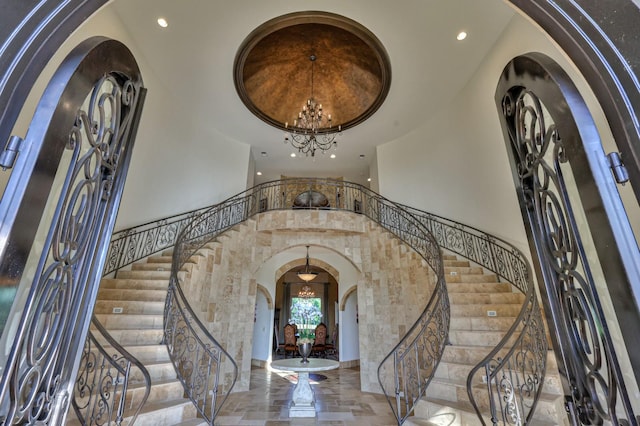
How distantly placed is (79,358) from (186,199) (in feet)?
23.0

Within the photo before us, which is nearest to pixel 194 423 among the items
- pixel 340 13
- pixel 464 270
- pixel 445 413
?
pixel 445 413

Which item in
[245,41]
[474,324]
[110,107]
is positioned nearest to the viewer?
[110,107]

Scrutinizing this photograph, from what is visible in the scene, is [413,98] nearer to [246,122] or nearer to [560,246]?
[246,122]

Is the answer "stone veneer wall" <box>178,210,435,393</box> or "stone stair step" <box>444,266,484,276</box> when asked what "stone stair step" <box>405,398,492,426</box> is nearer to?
"stone veneer wall" <box>178,210,435,393</box>

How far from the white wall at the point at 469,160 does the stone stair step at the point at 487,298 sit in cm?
91

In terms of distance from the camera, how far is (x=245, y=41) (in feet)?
19.0

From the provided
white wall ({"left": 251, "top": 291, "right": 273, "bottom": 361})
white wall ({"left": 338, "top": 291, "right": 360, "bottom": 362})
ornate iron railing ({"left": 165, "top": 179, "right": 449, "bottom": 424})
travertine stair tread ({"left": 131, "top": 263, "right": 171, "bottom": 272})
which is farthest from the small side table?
white wall ({"left": 251, "top": 291, "right": 273, "bottom": 361})

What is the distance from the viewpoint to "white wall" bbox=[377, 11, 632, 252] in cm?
550

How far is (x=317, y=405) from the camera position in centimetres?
538

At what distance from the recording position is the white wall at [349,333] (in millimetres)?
9895

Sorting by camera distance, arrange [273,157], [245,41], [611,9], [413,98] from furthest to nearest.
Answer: [273,157], [413,98], [245,41], [611,9]

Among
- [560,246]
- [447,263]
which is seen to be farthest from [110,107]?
[447,263]

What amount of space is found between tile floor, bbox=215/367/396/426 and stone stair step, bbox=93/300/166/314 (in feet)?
6.50

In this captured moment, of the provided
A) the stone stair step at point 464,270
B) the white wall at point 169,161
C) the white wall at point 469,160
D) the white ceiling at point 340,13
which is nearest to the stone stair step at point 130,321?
the white wall at point 169,161
